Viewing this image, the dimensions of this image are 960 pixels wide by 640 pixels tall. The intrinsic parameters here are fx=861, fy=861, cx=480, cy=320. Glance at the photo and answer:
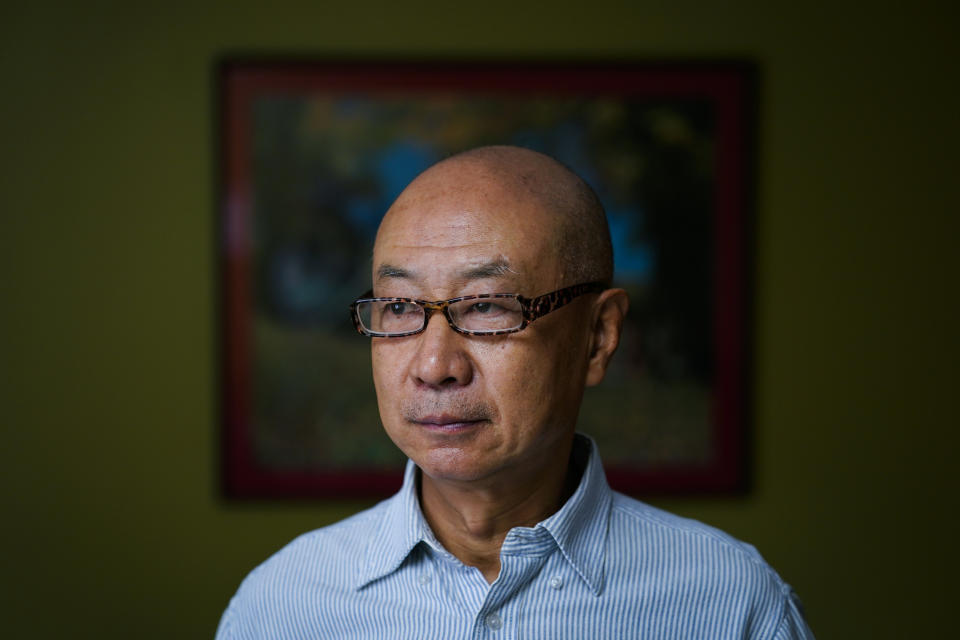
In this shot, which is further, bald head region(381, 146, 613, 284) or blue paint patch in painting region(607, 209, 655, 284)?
blue paint patch in painting region(607, 209, 655, 284)

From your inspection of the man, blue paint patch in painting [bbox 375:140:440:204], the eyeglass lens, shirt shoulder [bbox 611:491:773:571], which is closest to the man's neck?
the man

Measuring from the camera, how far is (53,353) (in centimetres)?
279

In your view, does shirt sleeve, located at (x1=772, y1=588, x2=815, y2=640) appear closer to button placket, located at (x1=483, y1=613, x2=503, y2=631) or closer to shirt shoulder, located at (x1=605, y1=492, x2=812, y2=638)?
shirt shoulder, located at (x1=605, y1=492, x2=812, y2=638)

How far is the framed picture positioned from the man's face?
1715 mm

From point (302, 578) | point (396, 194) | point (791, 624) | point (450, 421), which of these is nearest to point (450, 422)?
point (450, 421)

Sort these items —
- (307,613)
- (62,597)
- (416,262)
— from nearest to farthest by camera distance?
(416,262) → (307,613) → (62,597)

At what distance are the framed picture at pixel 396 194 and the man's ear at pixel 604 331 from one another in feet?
5.39

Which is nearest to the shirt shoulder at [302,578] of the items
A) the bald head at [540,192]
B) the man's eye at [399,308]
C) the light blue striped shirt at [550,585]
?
the light blue striped shirt at [550,585]

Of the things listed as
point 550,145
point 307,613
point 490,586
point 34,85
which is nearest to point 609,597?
point 490,586

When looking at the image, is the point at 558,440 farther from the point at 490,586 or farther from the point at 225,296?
the point at 225,296

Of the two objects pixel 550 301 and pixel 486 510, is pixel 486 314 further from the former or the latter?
pixel 486 510

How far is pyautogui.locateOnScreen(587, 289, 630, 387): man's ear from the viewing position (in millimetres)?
1226

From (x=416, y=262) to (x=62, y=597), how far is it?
231cm

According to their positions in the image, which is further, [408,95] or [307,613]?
[408,95]
